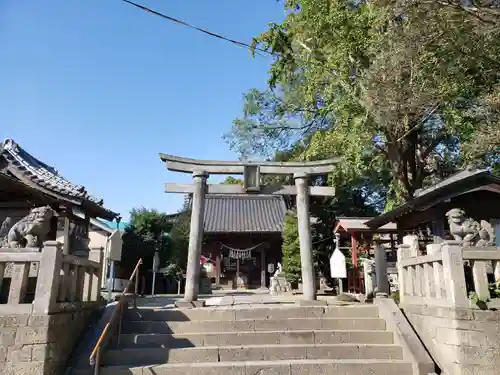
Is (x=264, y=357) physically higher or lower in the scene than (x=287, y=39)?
lower

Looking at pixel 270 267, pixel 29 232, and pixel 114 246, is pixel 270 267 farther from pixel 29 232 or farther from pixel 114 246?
pixel 29 232

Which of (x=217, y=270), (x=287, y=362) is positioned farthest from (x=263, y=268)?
(x=287, y=362)

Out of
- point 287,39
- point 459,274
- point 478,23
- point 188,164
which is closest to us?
point 459,274

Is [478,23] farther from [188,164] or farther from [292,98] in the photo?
[292,98]

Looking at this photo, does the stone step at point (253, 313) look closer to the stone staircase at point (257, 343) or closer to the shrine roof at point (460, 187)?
the stone staircase at point (257, 343)

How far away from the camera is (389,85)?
906 centimetres

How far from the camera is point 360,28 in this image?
12.7 meters

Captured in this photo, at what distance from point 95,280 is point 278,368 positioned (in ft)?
Answer: 13.8

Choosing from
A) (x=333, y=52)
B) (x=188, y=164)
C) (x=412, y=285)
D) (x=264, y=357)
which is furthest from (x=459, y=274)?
(x=333, y=52)

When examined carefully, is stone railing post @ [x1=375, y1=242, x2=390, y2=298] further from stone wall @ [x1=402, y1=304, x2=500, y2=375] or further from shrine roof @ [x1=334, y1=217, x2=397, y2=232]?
shrine roof @ [x1=334, y1=217, x2=397, y2=232]

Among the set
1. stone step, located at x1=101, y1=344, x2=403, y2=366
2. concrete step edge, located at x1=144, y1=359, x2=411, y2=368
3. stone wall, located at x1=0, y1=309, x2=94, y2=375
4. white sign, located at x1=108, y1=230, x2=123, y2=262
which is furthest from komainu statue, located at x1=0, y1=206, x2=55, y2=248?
white sign, located at x1=108, y1=230, x2=123, y2=262

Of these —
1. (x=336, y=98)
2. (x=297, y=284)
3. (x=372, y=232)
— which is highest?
(x=336, y=98)

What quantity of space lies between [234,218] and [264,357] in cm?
1964

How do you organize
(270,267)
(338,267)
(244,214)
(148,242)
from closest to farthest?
(338,267)
(148,242)
(270,267)
(244,214)
